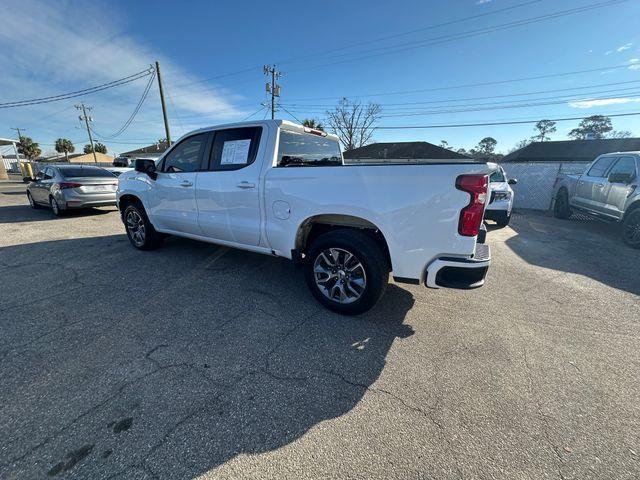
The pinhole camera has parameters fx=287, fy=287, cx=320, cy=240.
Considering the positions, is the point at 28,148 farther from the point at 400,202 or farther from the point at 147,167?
the point at 400,202

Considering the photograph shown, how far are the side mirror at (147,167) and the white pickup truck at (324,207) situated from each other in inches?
0.8

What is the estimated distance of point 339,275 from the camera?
10.3ft

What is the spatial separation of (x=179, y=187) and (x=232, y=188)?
1197 mm

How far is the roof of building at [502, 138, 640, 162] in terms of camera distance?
2576cm

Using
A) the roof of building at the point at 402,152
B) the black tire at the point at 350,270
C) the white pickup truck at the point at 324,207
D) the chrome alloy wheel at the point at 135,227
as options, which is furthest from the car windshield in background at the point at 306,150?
the roof of building at the point at 402,152

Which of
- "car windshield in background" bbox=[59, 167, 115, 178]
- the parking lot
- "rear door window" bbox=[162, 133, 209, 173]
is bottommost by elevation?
the parking lot

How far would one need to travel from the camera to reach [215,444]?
1738mm

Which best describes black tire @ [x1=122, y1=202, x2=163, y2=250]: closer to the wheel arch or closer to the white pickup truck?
the white pickup truck

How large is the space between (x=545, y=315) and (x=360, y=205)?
2623 millimetres

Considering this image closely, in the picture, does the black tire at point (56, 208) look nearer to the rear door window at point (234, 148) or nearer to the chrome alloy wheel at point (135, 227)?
the chrome alloy wheel at point (135, 227)

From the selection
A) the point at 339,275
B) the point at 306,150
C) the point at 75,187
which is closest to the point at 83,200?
the point at 75,187

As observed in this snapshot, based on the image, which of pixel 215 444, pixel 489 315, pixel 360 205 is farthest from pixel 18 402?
pixel 489 315

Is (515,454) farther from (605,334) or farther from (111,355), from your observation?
(111,355)

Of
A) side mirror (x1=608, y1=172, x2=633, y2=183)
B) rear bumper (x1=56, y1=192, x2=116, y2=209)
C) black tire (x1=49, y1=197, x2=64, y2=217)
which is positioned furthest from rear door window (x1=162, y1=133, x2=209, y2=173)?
side mirror (x1=608, y1=172, x2=633, y2=183)
